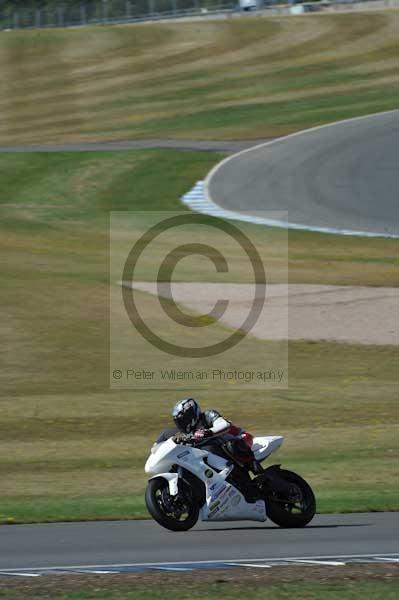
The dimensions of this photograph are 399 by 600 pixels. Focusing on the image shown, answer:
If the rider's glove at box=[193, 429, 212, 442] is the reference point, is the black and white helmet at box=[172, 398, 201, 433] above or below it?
above

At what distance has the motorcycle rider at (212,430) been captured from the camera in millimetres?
14727

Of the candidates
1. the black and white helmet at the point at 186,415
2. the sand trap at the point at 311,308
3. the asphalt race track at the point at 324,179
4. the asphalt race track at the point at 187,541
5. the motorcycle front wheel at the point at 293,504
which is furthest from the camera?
the asphalt race track at the point at 324,179

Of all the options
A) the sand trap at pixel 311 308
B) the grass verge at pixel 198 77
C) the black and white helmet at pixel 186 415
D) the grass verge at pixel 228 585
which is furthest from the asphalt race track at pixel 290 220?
the sand trap at pixel 311 308

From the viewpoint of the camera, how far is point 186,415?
14.7 meters

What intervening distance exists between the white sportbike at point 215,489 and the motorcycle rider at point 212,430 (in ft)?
0.24

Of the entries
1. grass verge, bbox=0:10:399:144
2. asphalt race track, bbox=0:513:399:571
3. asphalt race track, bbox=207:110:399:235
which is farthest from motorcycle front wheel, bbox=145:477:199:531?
grass verge, bbox=0:10:399:144

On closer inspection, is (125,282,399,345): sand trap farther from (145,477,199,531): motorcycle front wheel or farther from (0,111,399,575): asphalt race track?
(145,477,199,531): motorcycle front wheel

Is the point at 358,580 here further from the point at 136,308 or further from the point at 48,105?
the point at 48,105

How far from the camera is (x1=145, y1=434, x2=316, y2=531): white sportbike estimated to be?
576 inches

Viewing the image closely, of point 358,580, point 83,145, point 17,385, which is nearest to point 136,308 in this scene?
point 17,385

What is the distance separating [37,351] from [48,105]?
49578 millimetres

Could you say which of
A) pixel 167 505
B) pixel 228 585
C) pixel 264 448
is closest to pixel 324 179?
pixel 264 448

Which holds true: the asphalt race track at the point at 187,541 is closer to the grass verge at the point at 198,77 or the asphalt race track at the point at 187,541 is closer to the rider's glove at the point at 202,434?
the rider's glove at the point at 202,434

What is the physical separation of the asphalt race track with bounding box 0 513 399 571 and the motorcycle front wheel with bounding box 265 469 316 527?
6.4 inches
